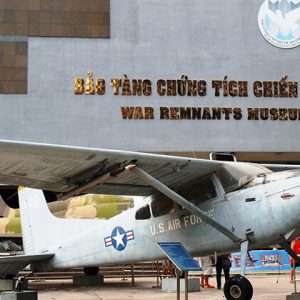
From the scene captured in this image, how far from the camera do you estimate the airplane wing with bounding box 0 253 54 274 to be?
10797 millimetres

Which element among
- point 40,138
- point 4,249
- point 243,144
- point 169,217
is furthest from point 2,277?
point 243,144

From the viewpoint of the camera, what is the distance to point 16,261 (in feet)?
35.9

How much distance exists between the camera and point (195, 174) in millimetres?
9062

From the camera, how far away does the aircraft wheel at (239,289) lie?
26.1 ft

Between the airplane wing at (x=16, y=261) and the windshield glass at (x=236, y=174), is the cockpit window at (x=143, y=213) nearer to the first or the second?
the windshield glass at (x=236, y=174)

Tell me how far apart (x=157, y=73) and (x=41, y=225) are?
22694 millimetres

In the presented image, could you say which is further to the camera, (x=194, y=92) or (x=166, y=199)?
(x=194, y=92)

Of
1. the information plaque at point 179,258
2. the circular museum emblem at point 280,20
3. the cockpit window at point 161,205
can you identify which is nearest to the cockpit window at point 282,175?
the information plaque at point 179,258

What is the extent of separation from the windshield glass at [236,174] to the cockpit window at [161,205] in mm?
1171

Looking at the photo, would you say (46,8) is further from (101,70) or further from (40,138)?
(40,138)

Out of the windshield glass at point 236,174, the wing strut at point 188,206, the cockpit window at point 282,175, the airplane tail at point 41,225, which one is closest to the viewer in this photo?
the cockpit window at point 282,175

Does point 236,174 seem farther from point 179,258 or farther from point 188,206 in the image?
point 179,258

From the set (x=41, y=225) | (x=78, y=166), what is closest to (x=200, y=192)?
(x=78, y=166)

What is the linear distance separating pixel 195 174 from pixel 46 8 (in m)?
27.4
